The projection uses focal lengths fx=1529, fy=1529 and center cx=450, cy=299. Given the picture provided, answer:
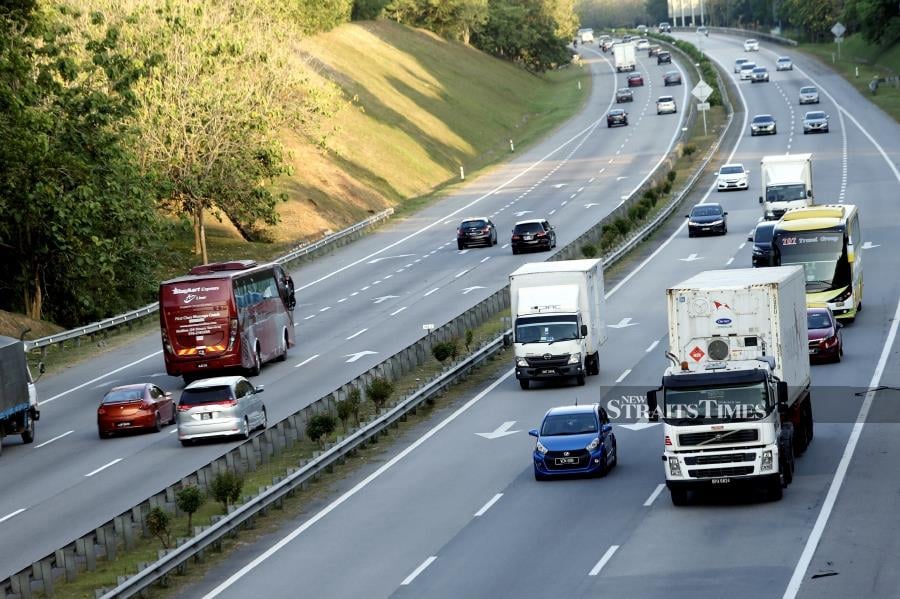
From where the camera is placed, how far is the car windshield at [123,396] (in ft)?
134

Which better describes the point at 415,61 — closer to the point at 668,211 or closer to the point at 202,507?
the point at 668,211

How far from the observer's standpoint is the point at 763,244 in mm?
57031

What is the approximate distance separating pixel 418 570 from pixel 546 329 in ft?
57.8

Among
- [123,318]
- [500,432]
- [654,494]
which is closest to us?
[654,494]

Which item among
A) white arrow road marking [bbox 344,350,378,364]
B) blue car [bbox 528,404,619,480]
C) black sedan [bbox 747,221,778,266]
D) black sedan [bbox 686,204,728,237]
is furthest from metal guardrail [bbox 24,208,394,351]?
blue car [bbox 528,404,619,480]

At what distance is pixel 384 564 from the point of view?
2600 centimetres

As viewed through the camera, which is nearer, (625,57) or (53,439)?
(53,439)

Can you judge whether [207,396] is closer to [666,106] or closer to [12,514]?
[12,514]

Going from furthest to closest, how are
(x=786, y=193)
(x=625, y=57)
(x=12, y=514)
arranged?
1. (x=625, y=57)
2. (x=786, y=193)
3. (x=12, y=514)

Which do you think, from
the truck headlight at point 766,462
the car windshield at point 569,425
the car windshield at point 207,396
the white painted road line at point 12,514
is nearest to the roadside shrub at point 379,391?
the car windshield at point 207,396

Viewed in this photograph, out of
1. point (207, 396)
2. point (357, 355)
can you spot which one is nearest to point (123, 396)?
point (207, 396)

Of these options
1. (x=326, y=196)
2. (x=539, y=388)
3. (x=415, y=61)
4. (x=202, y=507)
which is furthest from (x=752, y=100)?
(x=202, y=507)

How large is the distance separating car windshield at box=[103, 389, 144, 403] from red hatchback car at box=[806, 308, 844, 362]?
59.2 feet

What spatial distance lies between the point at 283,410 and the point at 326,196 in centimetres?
4787
